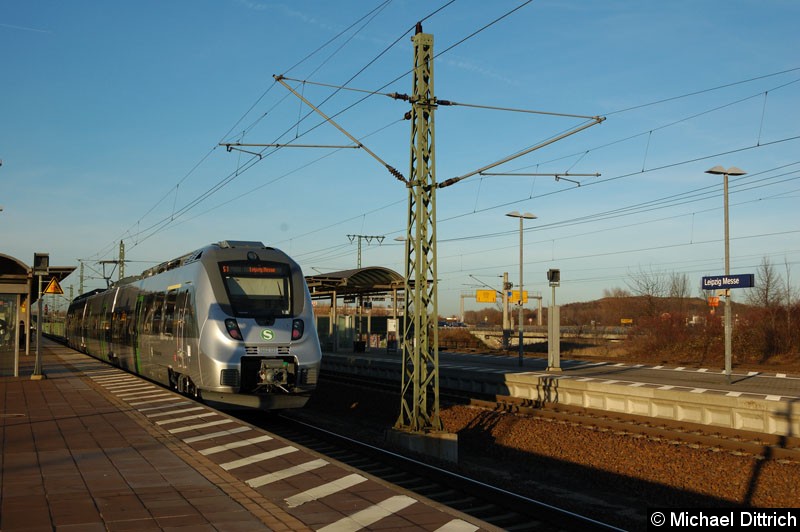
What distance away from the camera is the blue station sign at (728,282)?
949 inches

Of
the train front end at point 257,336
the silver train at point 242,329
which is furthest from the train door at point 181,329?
the train front end at point 257,336

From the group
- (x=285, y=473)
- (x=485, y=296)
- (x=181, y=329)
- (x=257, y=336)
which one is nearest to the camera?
(x=285, y=473)

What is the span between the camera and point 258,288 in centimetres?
1662

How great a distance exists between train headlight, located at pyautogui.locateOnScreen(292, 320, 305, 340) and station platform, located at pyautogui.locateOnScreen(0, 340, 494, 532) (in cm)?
241

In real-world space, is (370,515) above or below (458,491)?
above

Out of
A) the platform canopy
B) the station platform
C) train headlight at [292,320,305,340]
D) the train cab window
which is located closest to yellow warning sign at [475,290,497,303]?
the platform canopy

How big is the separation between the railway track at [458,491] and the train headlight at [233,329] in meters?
2.56

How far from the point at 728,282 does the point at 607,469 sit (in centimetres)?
1265

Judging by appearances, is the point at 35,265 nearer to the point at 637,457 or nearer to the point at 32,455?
the point at 32,455

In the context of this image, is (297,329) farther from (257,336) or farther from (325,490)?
(325,490)

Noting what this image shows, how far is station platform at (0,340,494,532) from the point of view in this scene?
23.2 ft

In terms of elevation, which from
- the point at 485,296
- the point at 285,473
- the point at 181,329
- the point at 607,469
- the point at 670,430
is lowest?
the point at 607,469

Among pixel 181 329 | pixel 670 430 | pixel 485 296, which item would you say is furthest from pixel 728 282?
pixel 485 296

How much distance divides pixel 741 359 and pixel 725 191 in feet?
51.5
